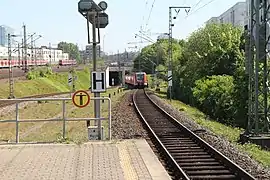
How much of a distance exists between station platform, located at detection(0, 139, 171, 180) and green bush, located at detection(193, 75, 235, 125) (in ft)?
58.2

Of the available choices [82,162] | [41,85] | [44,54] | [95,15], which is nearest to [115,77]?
[44,54]

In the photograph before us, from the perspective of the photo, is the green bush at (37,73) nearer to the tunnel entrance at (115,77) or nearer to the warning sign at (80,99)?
the tunnel entrance at (115,77)

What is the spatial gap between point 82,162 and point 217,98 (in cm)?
2603

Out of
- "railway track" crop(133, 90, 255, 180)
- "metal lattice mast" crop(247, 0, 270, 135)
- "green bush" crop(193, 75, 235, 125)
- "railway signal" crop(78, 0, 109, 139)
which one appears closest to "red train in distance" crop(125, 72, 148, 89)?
"green bush" crop(193, 75, 235, 125)

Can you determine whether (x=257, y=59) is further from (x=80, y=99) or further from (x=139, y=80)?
(x=139, y=80)

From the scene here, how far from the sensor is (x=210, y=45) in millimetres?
51281

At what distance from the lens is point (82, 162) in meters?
11.0

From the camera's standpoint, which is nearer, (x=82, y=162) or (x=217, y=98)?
(x=82, y=162)

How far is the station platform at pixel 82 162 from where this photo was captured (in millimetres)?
9733

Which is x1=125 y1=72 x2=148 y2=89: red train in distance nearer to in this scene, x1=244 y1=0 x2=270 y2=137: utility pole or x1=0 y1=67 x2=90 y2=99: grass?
x1=0 y1=67 x2=90 y2=99: grass

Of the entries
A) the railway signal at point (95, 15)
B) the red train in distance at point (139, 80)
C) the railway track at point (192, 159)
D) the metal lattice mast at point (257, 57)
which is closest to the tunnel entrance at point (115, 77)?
the red train in distance at point (139, 80)

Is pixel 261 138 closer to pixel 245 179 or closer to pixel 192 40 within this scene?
pixel 245 179

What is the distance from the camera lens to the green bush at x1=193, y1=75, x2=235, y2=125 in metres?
32.3

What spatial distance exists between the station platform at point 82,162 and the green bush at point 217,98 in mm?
17739
